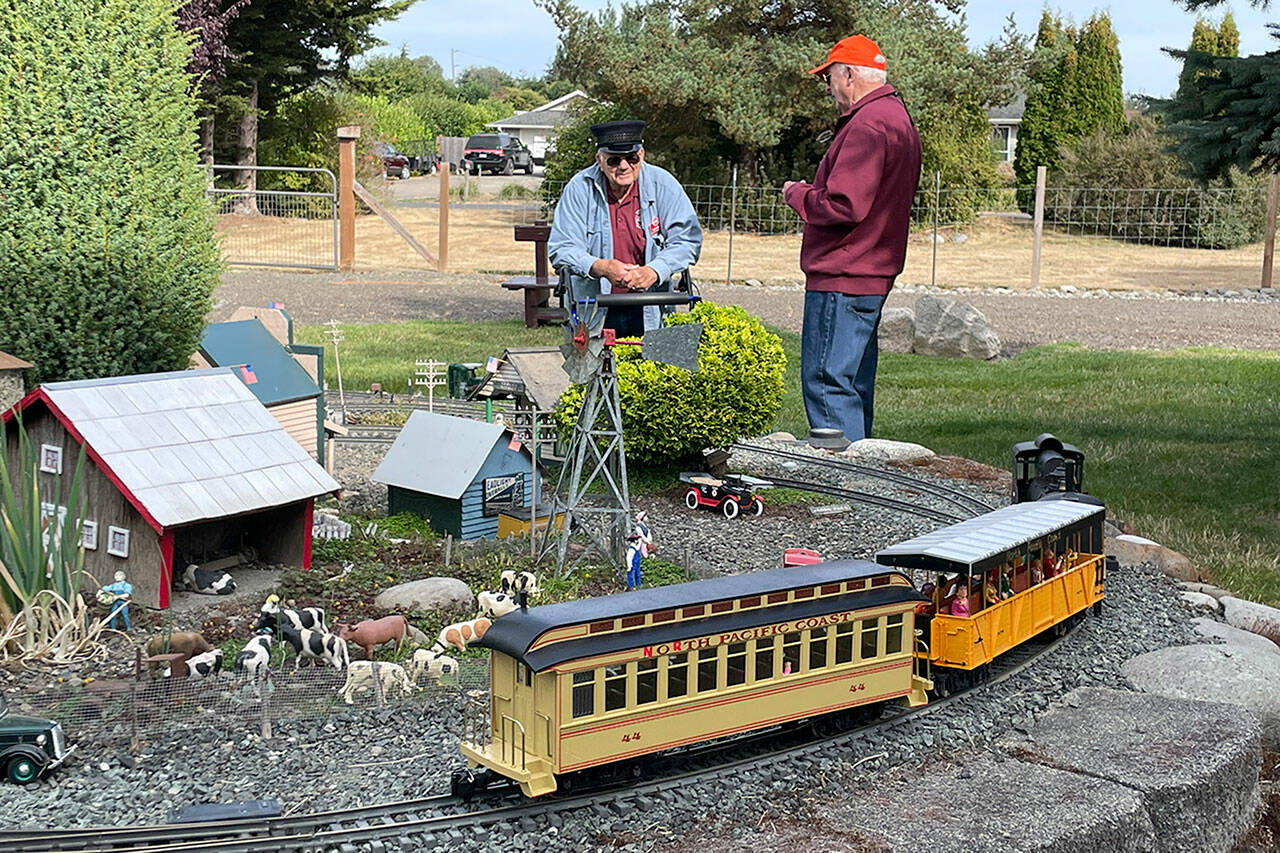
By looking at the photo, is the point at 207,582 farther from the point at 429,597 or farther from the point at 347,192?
the point at 347,192

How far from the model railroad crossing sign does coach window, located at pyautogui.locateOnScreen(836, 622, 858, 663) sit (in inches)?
86.5

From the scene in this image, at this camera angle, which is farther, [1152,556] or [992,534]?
[1152,556]

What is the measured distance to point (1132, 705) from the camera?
6.43 m

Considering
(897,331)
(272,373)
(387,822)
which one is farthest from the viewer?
(897,331)

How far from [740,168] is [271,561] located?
3155 centimetres

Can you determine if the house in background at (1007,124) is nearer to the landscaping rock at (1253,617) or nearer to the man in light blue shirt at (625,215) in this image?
the man in light blue shirt at (625,215)

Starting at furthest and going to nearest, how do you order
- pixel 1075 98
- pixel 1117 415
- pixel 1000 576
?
1. pixel 1075 98
2. pixel 1117 415
3. pixel 1000 576

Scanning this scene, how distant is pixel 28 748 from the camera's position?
5449 millimetres

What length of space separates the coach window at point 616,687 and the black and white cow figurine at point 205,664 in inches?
81.7

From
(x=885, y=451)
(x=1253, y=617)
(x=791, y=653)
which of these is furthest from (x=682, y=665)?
(x=885, y=451)

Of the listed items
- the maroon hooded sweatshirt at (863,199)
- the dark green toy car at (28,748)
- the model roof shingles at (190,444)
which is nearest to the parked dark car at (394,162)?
the maroon hooded sweatshirt at (863,199)

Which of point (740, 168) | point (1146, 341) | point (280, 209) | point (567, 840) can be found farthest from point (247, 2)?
point (567, 840)

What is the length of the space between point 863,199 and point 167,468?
572 cm

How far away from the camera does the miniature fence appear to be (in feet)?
19.4
